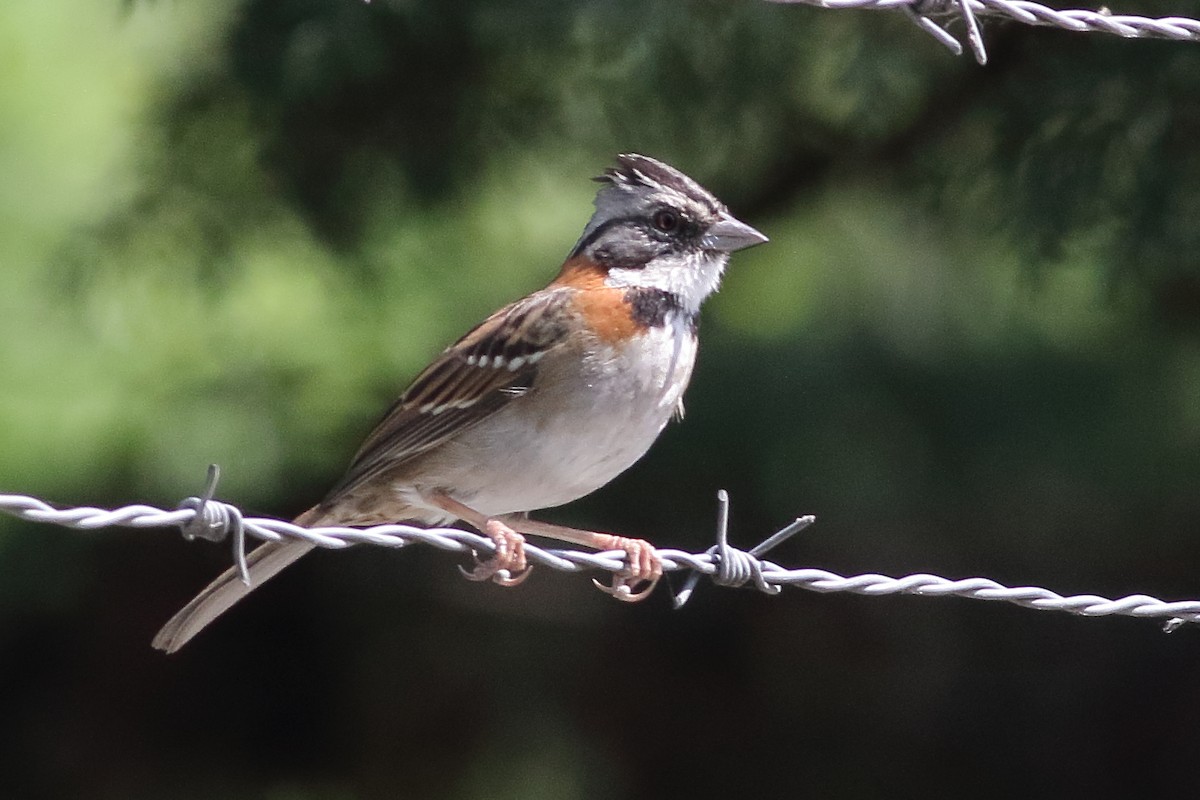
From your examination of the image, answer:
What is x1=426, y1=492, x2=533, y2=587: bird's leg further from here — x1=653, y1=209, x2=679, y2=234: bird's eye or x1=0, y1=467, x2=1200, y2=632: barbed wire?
x1=653, y1=209, x2=679, y2=234: bird's eye

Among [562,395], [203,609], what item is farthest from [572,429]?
[203,609]

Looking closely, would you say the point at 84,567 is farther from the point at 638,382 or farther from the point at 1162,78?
the point at 1162,78

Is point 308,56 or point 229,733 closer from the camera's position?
point 308,56

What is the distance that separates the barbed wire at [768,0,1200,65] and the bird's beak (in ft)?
2.64

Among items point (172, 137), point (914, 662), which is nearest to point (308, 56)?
point (172, 137)

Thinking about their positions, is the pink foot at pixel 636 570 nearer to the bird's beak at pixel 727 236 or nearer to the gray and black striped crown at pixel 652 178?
the bird's beak at pixel 727 236

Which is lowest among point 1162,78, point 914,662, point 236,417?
point 914,662

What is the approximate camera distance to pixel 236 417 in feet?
19.2

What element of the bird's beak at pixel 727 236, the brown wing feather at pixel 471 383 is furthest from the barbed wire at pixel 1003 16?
the brown wing feather at pixel 471 383

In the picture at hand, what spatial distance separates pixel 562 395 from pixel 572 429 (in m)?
0.09

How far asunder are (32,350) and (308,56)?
140cm

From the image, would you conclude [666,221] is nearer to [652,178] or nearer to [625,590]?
[652,178]

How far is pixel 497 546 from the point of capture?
3.82 metres

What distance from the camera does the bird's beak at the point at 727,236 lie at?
4.36 meters
